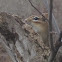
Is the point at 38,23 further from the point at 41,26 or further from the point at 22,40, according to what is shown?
the point at 22,40

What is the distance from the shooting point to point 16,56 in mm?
2344

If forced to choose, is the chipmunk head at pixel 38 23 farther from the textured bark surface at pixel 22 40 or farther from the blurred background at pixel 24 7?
the blurred background at pixel 24 7

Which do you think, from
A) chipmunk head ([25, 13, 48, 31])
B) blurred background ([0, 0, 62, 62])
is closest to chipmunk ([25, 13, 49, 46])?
chipmunk head ([25, 13, 48, 31])

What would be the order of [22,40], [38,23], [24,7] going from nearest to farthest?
1. [22,40]
2. [38,23]
3. [24,7]

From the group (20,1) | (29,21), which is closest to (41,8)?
(20,1)

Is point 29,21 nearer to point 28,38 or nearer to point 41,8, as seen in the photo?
point 28,38

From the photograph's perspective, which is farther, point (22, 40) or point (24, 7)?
point (24, 7)

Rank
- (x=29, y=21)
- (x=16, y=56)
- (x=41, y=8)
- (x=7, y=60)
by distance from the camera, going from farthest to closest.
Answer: (x=41, y=8)
(x=7, y=60)
(x=29, y=21)
(x=16, y=56)

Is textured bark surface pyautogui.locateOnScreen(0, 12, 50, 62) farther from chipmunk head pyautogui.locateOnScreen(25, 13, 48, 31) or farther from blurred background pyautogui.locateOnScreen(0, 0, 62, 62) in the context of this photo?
blurred background pyautogui.locateOnScreen(0, 0, 62, 62)

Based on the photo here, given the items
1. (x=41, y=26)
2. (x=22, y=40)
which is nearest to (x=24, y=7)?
(x=41, y=26)

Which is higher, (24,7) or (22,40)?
(22,40)

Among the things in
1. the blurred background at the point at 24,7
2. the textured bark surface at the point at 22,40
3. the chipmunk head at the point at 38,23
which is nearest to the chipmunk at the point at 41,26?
the chipmunk head at the point at 38,23

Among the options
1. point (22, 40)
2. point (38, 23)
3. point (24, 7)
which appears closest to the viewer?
point (22, 40)

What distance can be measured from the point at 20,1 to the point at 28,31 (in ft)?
17.3
